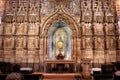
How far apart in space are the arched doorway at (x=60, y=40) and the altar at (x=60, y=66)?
1586mm

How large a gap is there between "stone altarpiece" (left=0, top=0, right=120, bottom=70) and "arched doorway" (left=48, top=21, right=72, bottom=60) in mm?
722

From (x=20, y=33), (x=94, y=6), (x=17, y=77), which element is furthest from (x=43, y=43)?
(x=17, y=77)

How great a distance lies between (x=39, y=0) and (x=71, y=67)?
7.53 meters

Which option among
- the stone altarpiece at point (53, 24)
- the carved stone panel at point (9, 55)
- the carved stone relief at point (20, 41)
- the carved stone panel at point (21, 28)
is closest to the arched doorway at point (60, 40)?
the stone altarpiece at point (53, 24)

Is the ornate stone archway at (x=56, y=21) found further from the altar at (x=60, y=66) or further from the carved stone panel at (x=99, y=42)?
the carved stone panel at (x=99, y=42)

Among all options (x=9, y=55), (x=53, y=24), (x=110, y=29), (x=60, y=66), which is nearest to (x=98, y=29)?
(x=110, y=29)

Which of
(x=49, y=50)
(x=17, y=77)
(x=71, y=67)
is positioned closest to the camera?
(x=17, y=77)

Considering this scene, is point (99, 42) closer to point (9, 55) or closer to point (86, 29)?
point (86, 29)

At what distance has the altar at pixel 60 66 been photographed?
57.7 feet

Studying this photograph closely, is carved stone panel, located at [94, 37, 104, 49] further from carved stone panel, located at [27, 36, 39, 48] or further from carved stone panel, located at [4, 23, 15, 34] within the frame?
carved stone panel, located at [4, 23, 15, 34]

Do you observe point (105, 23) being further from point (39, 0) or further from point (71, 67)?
point (39, 0)

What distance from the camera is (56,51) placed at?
21.1m

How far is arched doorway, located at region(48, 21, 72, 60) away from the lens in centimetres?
2086

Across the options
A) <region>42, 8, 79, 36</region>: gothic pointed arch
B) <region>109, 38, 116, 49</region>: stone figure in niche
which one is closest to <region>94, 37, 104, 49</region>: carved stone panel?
<region>109, 38, 116, 49</region>: stone figure in niche
